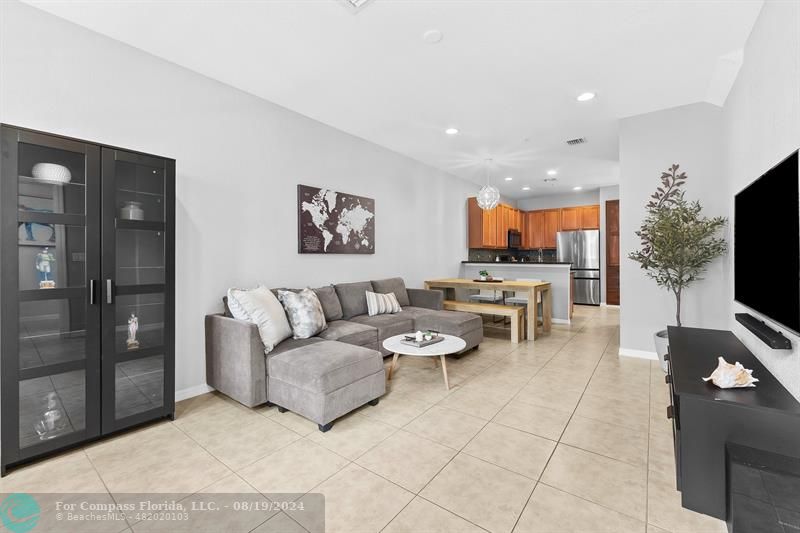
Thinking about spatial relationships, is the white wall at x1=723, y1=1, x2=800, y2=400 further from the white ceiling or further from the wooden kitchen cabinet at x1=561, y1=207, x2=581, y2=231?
the wooden kitchen cabinet at x1=561, y1=207, x2=581, y2=231

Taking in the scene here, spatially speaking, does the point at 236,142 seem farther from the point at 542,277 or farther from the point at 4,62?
the point at 542,277

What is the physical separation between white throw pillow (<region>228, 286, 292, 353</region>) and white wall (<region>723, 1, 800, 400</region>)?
3117 mm

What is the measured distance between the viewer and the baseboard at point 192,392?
291 cm

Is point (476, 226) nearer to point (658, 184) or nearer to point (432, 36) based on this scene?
point (658, 184)

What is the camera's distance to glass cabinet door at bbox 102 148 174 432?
2264mm

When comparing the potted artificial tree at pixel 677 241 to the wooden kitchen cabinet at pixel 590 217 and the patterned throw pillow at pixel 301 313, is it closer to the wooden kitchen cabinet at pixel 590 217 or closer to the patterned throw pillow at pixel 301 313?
the patterned throw pillow at pixel 301 313

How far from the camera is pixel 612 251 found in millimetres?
7805

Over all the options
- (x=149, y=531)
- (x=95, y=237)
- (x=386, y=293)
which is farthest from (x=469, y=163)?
(x=149, y=531)

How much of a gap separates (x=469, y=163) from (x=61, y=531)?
19.5 feet

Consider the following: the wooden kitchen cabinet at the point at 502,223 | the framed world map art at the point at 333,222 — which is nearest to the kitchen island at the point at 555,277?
the wooden kitchen cabinet at the point at 502,223

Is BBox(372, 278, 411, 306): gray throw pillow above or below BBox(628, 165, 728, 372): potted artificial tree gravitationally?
below

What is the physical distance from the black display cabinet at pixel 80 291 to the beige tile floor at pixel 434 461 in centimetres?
23

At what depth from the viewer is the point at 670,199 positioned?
3.75 m

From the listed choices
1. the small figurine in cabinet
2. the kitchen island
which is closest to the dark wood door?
the kitchen island
